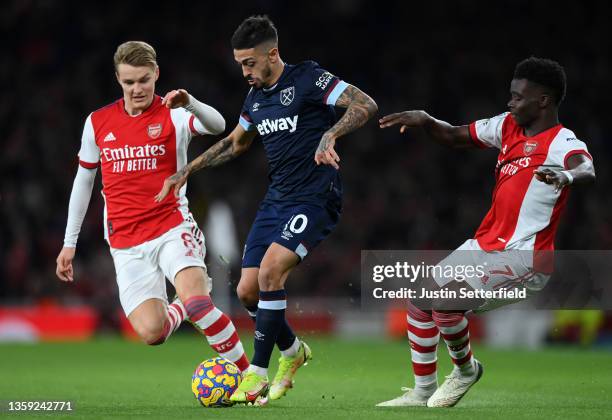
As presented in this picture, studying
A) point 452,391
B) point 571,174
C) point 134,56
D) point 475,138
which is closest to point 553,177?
point 571,174

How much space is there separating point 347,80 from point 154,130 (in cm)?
1302

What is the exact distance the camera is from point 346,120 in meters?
7.08

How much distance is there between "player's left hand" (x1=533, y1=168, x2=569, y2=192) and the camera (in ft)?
20.6

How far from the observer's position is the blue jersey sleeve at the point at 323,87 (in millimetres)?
7387

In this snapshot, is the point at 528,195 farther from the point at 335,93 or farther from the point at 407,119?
the point at 335,93

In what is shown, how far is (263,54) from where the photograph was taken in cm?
736

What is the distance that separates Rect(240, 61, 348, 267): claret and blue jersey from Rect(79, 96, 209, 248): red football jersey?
0.58 meters

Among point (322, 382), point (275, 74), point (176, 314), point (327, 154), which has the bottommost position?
point (322, 382)

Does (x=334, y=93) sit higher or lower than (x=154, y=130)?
higher

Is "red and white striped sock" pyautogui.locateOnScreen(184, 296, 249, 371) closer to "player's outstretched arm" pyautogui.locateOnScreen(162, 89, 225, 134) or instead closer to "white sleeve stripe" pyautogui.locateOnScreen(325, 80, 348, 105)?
"player's outstretched arm" pyautogui.locateOnScreen(162, 89, 225, 134)

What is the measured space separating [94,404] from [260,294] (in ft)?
4.52

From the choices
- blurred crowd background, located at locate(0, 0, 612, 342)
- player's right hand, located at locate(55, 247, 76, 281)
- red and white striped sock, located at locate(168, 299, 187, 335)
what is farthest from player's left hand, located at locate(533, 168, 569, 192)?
blurred crowd background, located at locate(0, 0, 612, 342)

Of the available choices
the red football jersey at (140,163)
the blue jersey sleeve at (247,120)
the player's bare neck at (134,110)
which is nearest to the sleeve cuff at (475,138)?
the blue jersey sleeve at (247,120)

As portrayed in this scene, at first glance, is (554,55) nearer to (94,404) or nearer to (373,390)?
(373,390)
